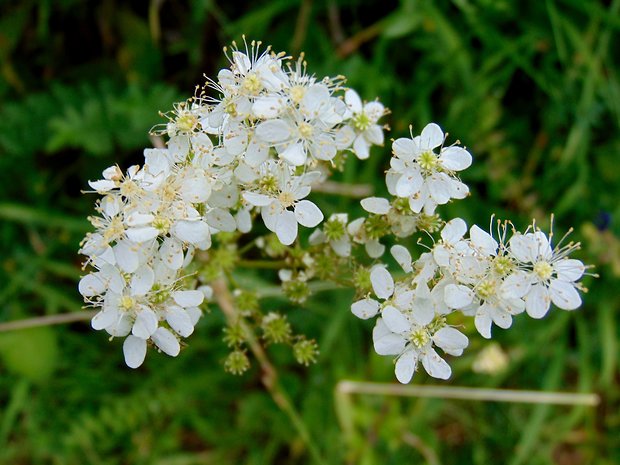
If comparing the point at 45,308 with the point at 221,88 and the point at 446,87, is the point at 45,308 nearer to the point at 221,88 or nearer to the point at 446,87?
the point at 221,88

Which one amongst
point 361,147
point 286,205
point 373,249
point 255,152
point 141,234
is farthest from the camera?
point 361,147

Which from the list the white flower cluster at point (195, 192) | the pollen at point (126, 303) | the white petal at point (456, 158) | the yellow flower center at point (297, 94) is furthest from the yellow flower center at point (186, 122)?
the white petal at point (456, 158)

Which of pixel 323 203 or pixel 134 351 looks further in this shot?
pixel 323 203

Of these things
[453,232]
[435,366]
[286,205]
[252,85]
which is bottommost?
[435,366]

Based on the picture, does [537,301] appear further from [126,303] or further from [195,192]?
[126,303]

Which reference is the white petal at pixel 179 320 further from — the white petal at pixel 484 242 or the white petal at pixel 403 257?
the white petal at pixel 484 242

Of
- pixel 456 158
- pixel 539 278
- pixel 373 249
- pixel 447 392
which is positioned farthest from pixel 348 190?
pixel 539 278

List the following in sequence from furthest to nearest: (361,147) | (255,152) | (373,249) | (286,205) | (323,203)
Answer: (323,203), (361,147), (373,249), (286,205), (255,152)
